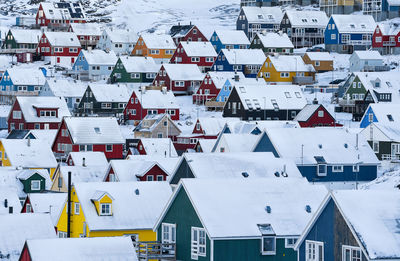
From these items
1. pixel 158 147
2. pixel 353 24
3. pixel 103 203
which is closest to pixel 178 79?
pixel 353 24

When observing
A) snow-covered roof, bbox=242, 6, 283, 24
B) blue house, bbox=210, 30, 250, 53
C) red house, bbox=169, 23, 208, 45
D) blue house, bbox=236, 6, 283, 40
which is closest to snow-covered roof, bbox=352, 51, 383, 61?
blue house, bbox=210, 30, 250, 53

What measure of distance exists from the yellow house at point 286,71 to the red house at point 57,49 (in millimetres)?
31796

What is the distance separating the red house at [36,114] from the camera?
111m

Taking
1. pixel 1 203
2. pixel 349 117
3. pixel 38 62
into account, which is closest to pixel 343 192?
pixel 1 203

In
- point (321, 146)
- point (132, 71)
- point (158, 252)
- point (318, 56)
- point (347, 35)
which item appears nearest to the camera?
point (158, 252)

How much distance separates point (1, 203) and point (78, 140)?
36489 millimetres

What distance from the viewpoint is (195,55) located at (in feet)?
469

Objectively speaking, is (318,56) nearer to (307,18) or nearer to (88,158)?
(307,18)

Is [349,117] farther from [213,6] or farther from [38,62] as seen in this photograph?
[213,6]

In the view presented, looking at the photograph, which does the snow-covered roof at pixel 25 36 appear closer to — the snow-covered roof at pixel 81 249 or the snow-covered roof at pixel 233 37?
the snow-covered roof at pixel 233 37

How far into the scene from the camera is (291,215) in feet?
141

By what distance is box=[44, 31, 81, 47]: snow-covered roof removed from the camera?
15300 cm

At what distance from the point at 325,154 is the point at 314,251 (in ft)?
125

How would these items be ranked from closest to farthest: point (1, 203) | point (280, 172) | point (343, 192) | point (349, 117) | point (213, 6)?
point (343, 192) → point (280, 172) → point (1, 203) → point (349, 117) → point (213, 6)
